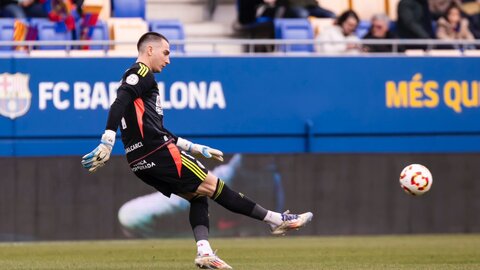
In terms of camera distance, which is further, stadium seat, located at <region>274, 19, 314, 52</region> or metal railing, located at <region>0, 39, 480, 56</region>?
stadium seat, located at <region>274, 19, 314, 52</region>

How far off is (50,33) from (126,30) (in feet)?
4.03

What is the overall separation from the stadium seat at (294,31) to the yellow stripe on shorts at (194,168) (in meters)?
9.43

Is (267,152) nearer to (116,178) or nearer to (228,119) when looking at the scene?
(228,119)

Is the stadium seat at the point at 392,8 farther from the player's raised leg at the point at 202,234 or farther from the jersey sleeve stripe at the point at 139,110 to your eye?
the jersey sleeve stripe at the point at 139,110

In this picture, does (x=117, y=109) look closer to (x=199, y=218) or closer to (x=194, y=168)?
(x=194, y=168)

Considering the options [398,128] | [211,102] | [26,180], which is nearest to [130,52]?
[211,102]

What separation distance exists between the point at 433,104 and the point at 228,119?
347cm

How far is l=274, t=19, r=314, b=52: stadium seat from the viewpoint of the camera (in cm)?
1877

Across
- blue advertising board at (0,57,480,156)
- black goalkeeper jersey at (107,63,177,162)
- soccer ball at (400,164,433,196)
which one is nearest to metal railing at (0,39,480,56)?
blue advertising board at (0,57,480,156)

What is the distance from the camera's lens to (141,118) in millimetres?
9297

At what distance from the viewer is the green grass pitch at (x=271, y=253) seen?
10633 millimetres

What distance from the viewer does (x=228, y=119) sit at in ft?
59.5

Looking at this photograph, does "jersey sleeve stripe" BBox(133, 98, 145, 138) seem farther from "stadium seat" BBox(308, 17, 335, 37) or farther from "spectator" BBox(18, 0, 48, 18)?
"stadium seat" BBox(308, 17, 335, 37)

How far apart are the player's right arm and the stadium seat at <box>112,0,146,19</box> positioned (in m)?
9.70
